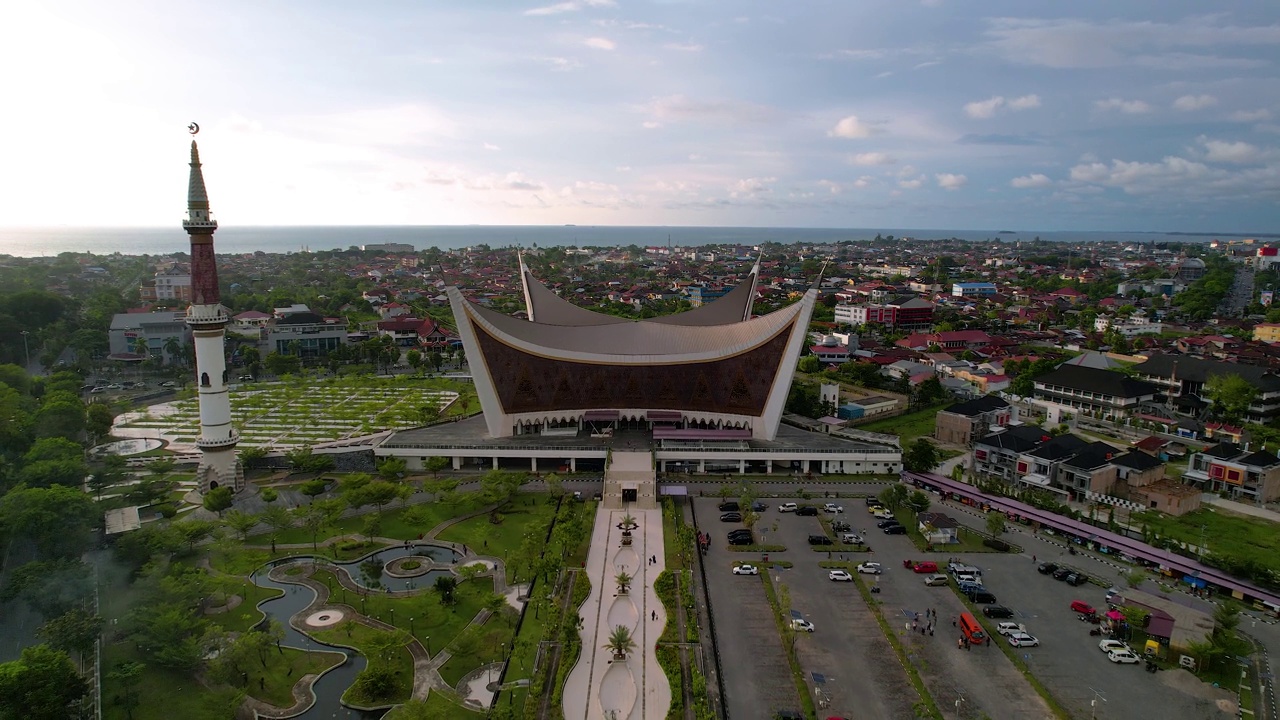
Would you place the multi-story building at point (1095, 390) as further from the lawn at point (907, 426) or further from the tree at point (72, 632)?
the tree at point (72, 632)

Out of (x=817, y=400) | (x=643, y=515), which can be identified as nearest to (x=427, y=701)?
(x=643, y=515)

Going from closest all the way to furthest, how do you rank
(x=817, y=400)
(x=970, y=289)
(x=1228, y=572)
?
(x=1228, y=572) < (x=817, y=400) < (x=970, y=289)

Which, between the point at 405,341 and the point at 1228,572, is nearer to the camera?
the point at 1228,572

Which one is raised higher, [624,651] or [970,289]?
[970,289]

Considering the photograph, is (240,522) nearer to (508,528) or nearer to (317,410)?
(508,528)

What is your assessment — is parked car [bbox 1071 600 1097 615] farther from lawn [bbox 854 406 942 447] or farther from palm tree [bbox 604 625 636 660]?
lawn [bbox 854 406 942 447]

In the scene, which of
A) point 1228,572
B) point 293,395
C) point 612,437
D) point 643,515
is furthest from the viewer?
point 293,395

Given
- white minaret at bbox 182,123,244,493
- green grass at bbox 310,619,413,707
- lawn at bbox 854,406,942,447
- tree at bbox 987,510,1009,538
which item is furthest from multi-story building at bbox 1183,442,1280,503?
white minaret at bbox 182,123,244,493

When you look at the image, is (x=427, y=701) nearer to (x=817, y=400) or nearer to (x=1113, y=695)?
(x=1113, y=695)
